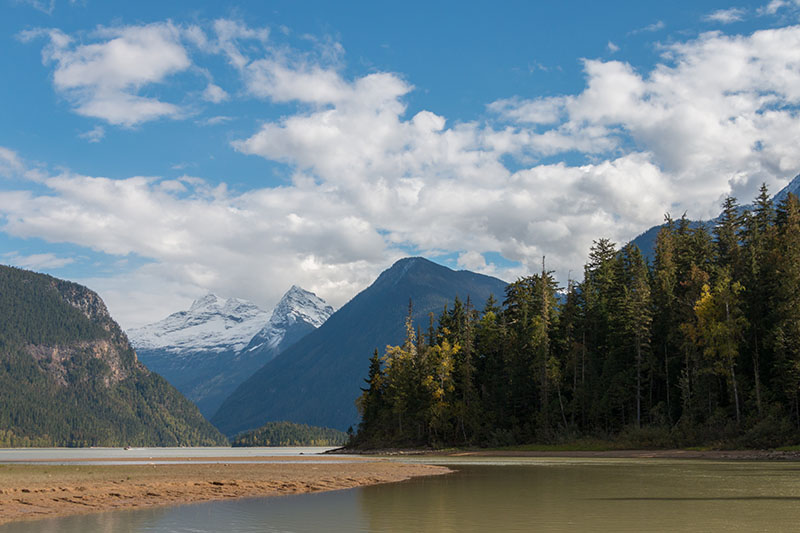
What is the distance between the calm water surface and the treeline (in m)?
41.7

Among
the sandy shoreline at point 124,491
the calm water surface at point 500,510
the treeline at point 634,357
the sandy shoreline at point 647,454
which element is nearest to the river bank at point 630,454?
the sandy shoreline at point 647,454

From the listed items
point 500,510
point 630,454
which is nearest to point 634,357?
point 630,454

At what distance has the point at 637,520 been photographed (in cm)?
2639

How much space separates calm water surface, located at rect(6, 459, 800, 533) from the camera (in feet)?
83.9

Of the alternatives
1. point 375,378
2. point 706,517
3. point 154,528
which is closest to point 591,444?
point 375,378

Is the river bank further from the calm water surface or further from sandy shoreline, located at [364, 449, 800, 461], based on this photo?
the calm water surface

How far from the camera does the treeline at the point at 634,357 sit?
83188 millimetres

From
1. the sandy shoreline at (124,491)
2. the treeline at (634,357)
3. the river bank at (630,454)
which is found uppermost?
the treeline at (634,357)

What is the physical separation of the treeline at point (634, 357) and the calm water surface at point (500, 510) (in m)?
41.7

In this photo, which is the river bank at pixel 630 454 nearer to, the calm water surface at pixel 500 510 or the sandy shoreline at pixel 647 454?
the sandy shoreline at pixel 647 454

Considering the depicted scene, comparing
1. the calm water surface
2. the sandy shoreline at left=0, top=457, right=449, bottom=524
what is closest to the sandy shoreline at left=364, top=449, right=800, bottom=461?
the calm water surface

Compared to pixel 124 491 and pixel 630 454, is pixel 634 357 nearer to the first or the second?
pixel 630 454

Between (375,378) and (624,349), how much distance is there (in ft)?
212

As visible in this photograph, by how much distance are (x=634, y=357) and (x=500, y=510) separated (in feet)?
263
